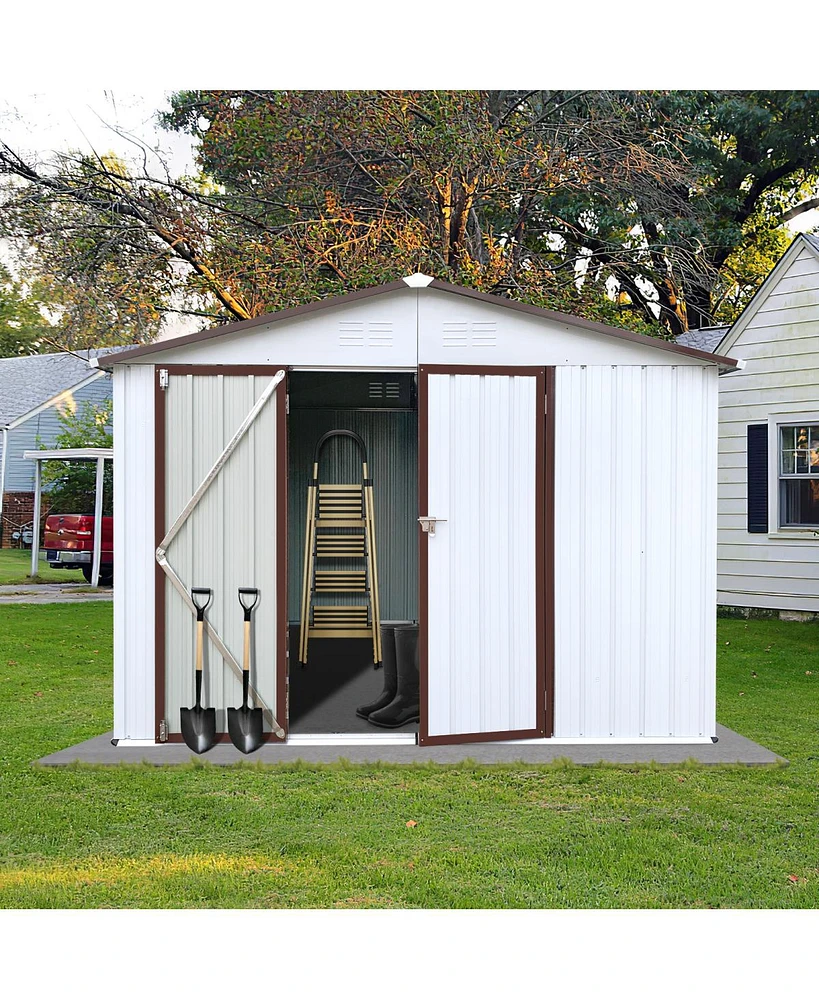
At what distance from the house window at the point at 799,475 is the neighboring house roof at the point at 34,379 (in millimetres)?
13877

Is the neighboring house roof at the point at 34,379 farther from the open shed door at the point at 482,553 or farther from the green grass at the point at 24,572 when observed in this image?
the open shed door at the point at 482,553

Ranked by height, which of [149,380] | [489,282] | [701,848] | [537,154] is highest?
[537,154]

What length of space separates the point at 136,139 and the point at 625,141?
19.9 ft

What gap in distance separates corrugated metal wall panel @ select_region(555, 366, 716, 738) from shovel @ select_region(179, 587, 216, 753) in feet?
6.34

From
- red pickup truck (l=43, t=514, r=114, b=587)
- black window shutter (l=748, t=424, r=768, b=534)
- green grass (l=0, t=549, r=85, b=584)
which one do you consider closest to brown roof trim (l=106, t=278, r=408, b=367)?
black window shutter (l=748, t=424, r=768, b=534)

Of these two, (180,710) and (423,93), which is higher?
(423,93)

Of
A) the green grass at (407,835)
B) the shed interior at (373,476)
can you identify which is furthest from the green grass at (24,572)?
the green grass at (407,835)

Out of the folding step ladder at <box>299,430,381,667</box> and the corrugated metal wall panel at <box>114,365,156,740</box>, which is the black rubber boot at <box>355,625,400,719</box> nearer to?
the corrugated metal wall panel at <box>114,365,156,740</box>

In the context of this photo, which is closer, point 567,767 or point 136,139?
point 567,767

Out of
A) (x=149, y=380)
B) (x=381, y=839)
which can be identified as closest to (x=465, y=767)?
(x=381, y=839)

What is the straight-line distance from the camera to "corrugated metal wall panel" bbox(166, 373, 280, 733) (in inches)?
251

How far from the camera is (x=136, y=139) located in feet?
45.2

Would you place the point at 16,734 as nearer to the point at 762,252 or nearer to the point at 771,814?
the point at 771,814

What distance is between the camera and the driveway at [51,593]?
14.7 metres
